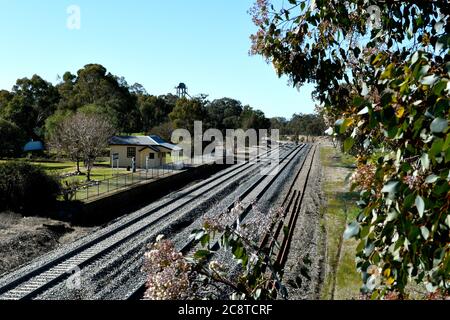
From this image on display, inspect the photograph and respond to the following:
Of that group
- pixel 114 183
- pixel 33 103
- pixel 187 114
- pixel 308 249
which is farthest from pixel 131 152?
pixel 33 103

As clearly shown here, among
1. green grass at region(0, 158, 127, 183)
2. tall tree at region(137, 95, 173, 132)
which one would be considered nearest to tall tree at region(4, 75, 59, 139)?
green grass at region(0, 158, 127, 183)

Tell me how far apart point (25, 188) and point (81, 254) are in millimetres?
8843

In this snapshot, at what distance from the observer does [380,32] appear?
128 inches

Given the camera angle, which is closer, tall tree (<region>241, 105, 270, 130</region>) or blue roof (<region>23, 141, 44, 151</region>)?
blue roof (<region>23, 141, 44, 151</region>)

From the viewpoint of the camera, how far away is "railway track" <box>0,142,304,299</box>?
42.3 ft

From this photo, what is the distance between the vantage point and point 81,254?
642 inches

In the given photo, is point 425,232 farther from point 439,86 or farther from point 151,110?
point 151,110

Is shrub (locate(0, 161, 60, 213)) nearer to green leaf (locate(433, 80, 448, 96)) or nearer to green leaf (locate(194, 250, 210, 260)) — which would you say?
green leaf (locate(194, 250, 210, 260))

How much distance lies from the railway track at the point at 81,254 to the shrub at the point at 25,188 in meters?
4.82

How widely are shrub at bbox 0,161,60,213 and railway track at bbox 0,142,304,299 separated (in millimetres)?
4818

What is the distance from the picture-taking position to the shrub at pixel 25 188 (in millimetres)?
22953

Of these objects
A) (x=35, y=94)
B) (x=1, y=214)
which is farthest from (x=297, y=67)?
(x=35, y=94)
